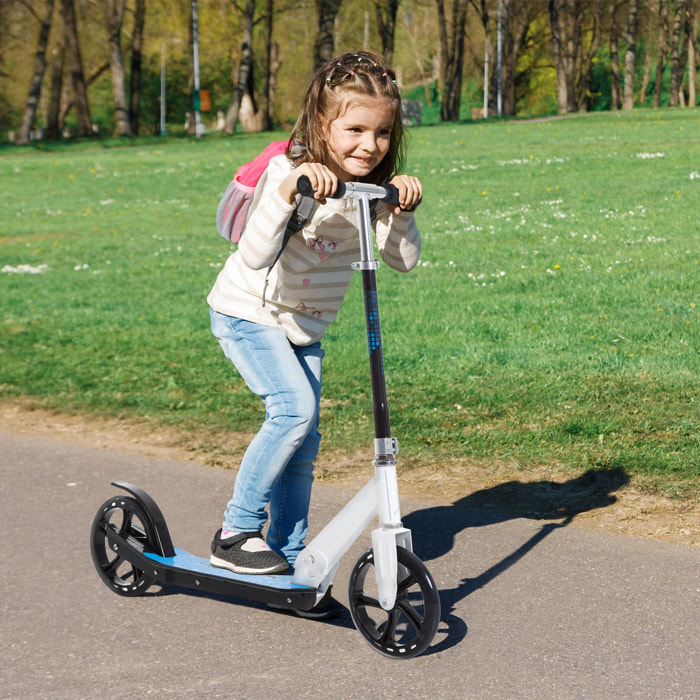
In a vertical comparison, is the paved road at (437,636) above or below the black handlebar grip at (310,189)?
below

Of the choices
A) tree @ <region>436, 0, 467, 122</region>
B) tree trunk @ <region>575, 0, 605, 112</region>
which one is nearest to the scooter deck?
tree @ <region>436, 0, 467, 122</region>

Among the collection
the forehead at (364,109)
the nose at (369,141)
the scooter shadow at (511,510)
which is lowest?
the scooter shadow at (511,510)

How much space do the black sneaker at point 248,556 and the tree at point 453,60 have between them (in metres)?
43.7

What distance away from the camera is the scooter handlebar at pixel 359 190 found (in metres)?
2.90

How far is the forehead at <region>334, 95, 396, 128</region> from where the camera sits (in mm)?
3160

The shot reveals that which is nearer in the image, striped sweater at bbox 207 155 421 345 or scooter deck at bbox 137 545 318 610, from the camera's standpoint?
striped sweater at bbox 207 155 421 345

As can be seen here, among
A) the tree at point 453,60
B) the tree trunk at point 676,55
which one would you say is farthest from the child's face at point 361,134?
the tree at point 453,60

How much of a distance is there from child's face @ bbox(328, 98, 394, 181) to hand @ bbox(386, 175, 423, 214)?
0.36ft

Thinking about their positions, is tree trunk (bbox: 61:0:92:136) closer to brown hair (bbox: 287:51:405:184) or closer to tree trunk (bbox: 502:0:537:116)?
tree trunk (bbox: 502:0:537:116)

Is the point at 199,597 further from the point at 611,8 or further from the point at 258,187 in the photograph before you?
the point at 611,8

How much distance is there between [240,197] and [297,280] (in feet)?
1.11

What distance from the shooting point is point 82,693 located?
304cm

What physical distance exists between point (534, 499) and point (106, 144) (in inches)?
1298

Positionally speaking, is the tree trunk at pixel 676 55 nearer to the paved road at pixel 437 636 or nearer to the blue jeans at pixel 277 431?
the paved road at pixel 437 636
